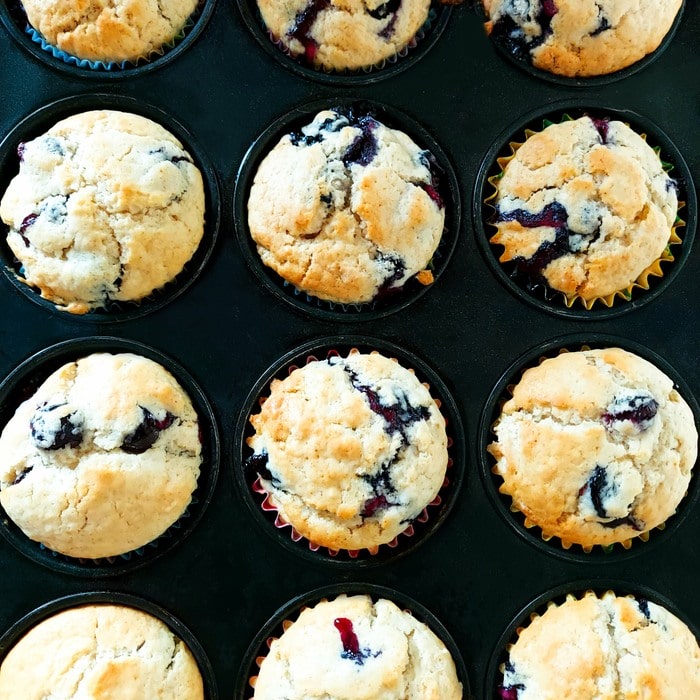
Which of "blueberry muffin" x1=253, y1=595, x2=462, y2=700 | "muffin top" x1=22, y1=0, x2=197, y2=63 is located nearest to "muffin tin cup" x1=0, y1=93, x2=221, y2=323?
"muffin top" x1=22, y1=0, x2=197, y2=63

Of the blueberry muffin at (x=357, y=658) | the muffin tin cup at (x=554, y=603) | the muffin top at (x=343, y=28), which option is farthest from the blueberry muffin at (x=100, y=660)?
the muffin top at (x=343, y=28)

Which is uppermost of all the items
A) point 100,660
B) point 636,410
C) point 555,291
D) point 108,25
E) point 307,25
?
point 307,25

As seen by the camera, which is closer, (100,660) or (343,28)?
(100,660)

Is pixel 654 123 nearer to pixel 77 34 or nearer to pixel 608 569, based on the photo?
pixel 608 569

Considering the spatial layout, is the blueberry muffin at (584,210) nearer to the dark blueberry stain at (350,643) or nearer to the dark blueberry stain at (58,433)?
the dark blueberry stain at (350,643)

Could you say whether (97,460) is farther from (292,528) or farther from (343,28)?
(343,28)

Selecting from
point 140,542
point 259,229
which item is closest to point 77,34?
point 259,229

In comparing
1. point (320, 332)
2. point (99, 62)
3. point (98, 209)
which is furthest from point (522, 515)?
point (99, 62)
